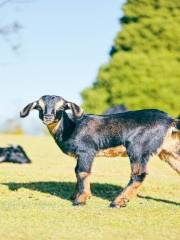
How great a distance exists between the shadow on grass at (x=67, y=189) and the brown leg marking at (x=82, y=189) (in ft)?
2.32

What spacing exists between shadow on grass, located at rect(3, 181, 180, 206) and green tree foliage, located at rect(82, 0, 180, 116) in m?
34.0

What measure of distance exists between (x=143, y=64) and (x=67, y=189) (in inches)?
1433

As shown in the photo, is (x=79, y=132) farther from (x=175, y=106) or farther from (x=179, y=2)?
(x=179, y=2)

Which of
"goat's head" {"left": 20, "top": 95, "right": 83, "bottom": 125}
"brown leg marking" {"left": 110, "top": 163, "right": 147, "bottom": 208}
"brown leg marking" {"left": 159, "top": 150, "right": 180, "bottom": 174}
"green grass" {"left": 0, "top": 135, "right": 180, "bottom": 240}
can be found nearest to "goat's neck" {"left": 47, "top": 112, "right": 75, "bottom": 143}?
"goat's head" {"left": 20, "top": 95, "right": 83, "bottom": 125}

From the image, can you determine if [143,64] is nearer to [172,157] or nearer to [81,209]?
[172,157]

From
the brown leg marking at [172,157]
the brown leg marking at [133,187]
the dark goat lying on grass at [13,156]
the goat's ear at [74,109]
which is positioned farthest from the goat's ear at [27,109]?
the dark goat lying on grass at [13,156]

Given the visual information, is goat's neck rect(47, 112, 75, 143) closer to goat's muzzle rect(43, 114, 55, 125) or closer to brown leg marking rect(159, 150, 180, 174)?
goat's muzzle rect(43, 114, 55, 125)

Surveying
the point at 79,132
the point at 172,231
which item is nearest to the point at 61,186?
the point at 79,132

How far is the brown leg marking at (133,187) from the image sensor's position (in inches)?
559

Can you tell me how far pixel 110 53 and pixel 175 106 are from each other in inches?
281

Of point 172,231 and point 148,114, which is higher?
point 148,114

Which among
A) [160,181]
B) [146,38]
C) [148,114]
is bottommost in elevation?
[146,38]

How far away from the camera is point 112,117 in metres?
15.0

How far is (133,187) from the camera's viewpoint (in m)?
14.3
